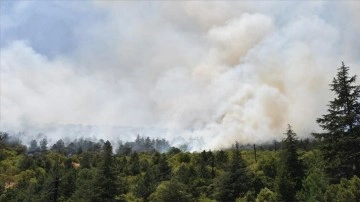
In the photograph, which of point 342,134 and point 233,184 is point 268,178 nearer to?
point 233,184

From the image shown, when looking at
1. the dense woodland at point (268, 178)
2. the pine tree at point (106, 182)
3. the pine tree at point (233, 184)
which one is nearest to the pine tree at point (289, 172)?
the dense woodland at point (268, 178)

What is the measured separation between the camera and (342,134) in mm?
45875

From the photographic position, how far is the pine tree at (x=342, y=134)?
44.5 metres

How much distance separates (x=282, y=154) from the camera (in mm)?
58281

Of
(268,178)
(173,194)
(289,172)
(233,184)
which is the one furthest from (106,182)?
(268,178)

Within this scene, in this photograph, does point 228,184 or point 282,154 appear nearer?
point 282,154

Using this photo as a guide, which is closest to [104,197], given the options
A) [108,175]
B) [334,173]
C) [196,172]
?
[108,175]

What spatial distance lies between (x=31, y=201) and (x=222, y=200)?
34.1 meters

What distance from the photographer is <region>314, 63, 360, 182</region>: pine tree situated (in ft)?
146

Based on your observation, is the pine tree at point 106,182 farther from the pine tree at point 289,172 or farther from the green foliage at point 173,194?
the pine tree at point 289,172

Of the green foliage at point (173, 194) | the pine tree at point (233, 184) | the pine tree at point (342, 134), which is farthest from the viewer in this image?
the pine tree at point (233, 184)

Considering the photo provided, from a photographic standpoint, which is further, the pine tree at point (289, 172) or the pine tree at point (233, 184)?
the pine tree at point (233, 184)

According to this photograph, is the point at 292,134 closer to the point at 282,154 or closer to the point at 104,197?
the point at 282,154

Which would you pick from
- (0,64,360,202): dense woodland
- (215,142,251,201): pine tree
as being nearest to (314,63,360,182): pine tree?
(0,64,360,202): dense woodland
